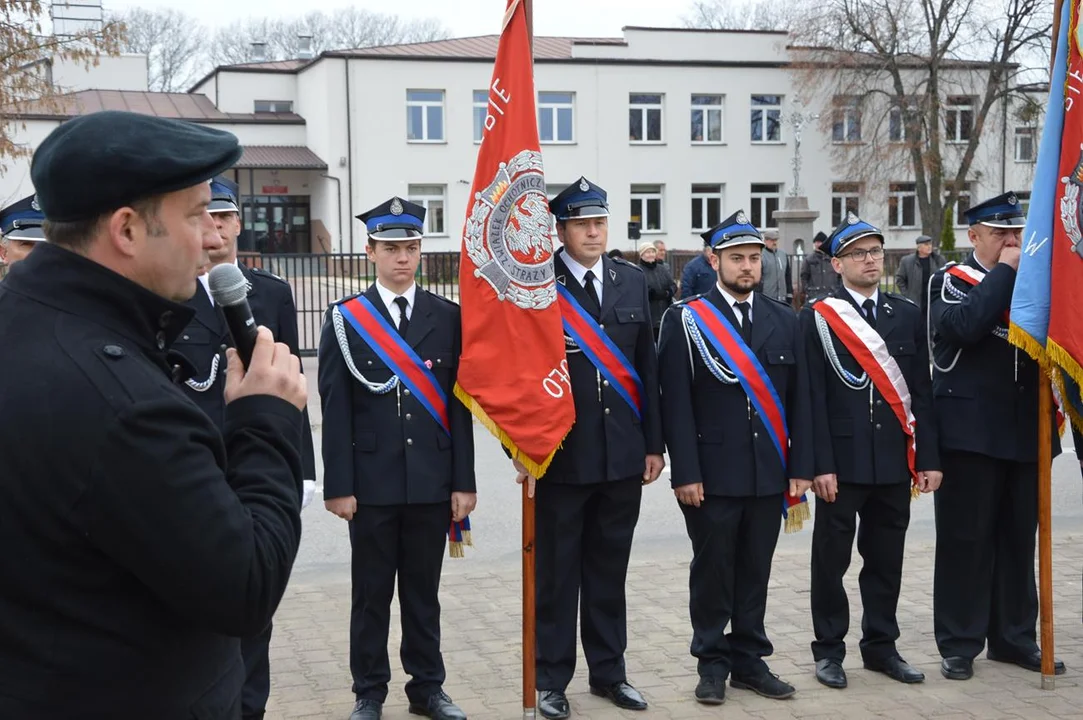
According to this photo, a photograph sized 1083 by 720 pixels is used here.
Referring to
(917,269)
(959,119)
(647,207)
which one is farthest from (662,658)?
(959,119)

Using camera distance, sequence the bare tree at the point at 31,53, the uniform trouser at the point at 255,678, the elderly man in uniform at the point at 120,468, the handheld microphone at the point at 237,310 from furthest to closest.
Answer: the bare tree at the point at 31,53 < the uniform trouser at the point at 255,678 < the handheld microphone at the point at 237,310 < the elderly man in uniform at the point at 120,468

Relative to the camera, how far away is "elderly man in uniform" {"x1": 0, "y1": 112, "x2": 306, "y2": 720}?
72.2 inches

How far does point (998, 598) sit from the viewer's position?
5879 mm

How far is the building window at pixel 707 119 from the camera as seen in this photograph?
1710 inches

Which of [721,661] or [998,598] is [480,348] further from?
[998,598]

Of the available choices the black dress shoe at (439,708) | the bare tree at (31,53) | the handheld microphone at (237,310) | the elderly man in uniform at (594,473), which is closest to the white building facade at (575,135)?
the bare tree at (31,53)

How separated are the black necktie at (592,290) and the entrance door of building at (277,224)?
37.2m

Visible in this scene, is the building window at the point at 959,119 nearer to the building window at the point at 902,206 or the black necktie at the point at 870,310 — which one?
the building window at the point at 902,206

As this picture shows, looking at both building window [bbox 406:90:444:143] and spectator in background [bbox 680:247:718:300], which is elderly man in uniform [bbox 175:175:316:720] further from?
building window [bbox 406:90:444:143]

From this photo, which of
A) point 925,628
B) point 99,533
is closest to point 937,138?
point 925,628

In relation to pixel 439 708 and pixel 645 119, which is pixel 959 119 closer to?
pixel 645 119

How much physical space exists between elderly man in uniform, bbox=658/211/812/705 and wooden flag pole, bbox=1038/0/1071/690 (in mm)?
1043

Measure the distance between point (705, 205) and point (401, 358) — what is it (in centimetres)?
3965

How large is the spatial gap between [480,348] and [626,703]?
5.62ft
